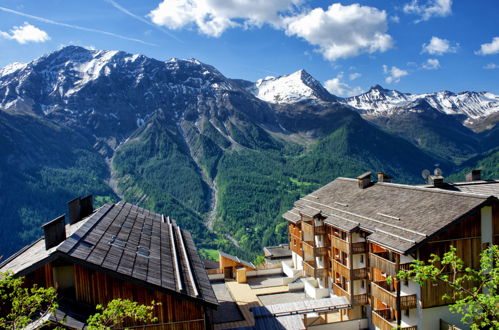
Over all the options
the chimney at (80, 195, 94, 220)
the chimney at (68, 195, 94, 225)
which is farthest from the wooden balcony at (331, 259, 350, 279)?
the chimney at (68, 195, 94, 225)

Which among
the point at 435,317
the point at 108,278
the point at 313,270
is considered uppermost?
the point at 108,278

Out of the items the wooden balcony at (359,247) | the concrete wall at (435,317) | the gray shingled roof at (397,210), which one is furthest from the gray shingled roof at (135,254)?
the concrete wall at (435,317)

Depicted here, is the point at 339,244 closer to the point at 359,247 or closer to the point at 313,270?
the point at 359,247

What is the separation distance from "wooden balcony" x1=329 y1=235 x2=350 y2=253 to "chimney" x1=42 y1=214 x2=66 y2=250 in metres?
22.6

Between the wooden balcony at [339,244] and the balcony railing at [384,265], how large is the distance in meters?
3.19

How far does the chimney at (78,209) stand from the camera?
31.4 m

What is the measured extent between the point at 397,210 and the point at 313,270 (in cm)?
1226

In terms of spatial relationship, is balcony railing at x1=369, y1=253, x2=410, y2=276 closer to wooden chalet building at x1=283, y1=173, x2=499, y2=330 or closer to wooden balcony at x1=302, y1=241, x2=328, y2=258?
wooden chalet building at x1=283, y1=173, x2=499, y2=330

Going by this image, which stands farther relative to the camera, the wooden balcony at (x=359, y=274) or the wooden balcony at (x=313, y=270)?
the wooden balcony at (x=313, y=270)

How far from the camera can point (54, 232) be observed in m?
23.0

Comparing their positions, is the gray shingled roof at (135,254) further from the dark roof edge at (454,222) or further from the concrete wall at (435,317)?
the concrete wall at (435,317)

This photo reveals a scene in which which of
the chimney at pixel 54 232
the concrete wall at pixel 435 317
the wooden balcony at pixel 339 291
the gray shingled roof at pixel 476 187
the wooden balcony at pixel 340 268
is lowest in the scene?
the wooden balcony at pixel 339 291

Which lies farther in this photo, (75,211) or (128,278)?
(75,211)

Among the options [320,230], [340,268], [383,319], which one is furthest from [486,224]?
[320,230]
